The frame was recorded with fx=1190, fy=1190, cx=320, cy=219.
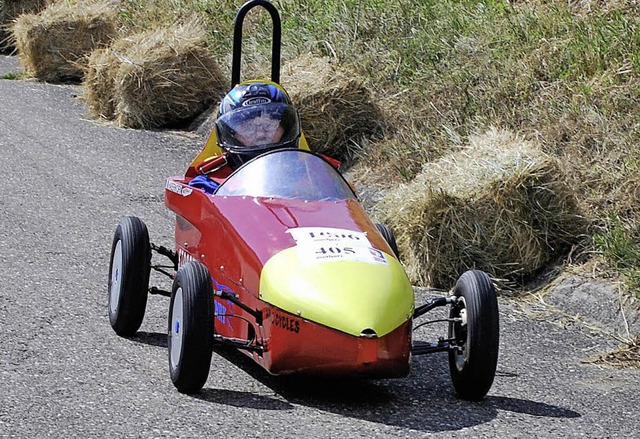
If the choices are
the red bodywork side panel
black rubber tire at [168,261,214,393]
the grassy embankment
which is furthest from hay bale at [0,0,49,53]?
black rubber tire at [168,261,214,393]

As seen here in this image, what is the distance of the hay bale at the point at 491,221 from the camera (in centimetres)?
794

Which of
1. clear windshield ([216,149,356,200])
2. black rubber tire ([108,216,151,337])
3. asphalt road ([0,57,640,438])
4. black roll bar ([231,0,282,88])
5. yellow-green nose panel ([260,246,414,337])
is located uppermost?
black roll bar ([231,0,282,88])

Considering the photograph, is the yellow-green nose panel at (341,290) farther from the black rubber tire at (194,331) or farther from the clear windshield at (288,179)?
the clear windshield at (288,179)

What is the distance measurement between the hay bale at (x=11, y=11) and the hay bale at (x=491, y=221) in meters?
12.0

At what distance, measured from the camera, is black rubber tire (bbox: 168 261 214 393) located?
5.30 m

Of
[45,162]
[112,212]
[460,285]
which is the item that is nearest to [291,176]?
[460,285]

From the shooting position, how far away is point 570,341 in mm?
7016

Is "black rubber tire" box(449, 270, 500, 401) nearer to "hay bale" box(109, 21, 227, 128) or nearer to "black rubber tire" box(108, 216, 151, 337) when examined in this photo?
"black rubber tire" box(108, 216, 151, 337)

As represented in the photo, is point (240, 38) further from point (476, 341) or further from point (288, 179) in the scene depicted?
point (476, 341)

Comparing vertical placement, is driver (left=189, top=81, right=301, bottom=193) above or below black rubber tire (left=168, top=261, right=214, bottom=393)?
above

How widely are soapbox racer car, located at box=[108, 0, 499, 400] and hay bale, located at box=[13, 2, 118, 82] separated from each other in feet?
31.5

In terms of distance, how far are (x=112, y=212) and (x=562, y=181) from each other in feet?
11.8

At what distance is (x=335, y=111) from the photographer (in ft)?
35.3

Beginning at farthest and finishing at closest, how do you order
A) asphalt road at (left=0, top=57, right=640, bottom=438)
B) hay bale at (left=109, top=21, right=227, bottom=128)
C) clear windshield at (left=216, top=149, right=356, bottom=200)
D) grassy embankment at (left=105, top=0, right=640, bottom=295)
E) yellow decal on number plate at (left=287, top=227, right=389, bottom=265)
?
hay bale at (left=109, top=21, right=227, bottom=128)
grassy embankment at (left=105, top=0, right=640, bottom=295)
clear windshield at (left=216, top=149, right=356, bottom=200)
yellow decal on number plate at (left=287, top=227, right=389, bottom=265)
asphalt road at (left=0, top=57, right=640, bottom=438)
